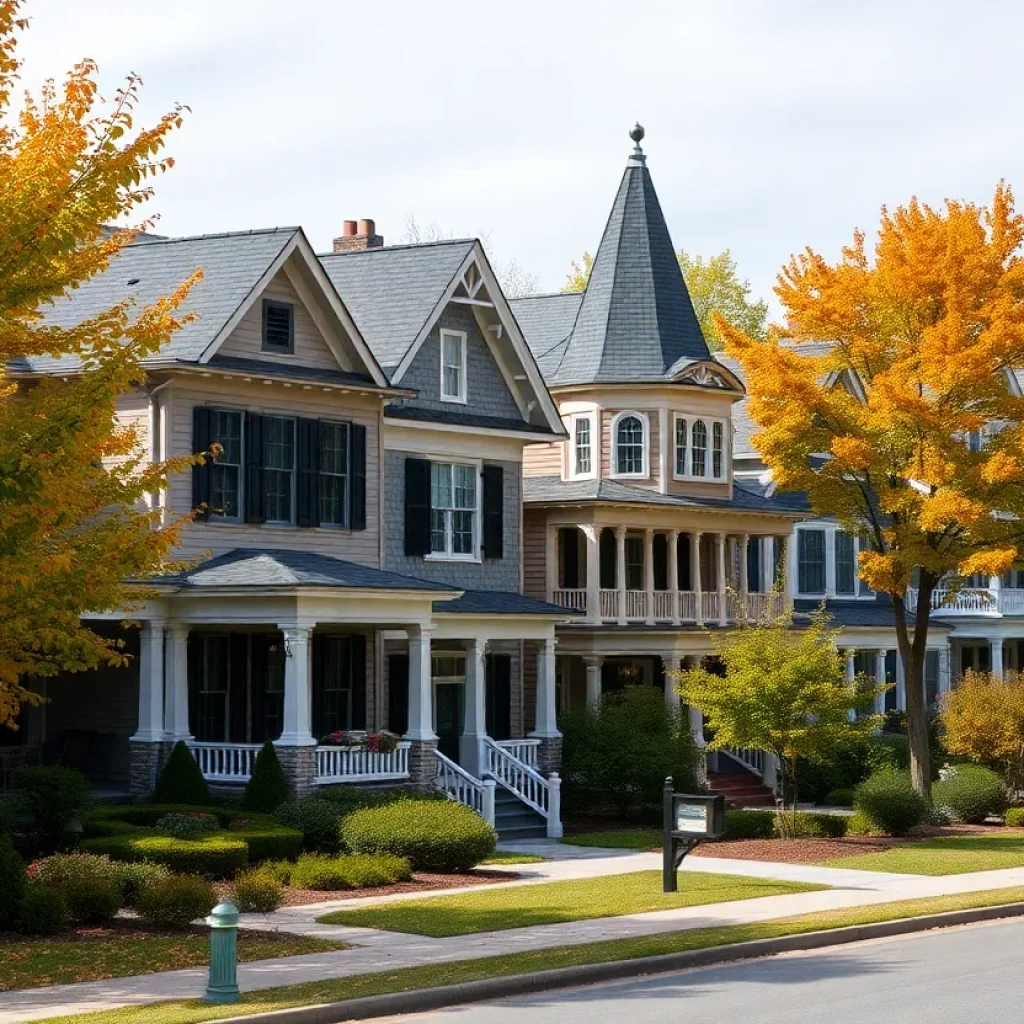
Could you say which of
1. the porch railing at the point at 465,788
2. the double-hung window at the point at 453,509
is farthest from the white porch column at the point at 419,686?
the double-hung window at the point at 453,509

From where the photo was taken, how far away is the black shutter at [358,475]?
3322cm

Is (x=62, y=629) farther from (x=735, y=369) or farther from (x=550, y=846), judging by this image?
(x=735, y=369)

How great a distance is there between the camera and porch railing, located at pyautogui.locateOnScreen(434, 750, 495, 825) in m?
31.7

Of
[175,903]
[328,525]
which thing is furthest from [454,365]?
[175,903]

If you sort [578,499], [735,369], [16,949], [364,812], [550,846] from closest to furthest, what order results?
[16,949], [364,812], [550,846], [578,499], [735,369]

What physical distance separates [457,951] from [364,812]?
28.2ft

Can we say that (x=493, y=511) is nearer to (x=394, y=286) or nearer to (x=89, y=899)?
(x=394, y=286)

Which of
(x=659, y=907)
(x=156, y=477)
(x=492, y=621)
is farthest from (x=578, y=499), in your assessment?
(x=156, y=477)

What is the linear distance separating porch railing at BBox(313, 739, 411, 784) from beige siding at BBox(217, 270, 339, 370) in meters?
6.80

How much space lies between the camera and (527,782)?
34094 millimetres

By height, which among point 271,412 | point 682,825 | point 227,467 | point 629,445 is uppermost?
point 629,445

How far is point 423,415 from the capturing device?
34.9 metres

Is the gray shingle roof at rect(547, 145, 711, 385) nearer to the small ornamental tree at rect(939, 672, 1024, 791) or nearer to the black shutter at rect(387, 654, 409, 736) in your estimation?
the black shutter at rect(387, 654, 409, 736)

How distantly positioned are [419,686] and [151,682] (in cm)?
449
